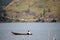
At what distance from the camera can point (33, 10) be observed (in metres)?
4.28

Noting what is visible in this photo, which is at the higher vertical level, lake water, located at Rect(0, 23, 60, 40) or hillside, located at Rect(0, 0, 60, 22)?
hillside, located at Rect(0, 0, 60, 22)

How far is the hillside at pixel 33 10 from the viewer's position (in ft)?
13.9

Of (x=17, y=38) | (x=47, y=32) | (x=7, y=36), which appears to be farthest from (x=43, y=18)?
(x=7, y=36)

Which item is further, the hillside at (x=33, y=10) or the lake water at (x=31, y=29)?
the hillside at (x=33, y=10)

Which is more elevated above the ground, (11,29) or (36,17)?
(36,17)

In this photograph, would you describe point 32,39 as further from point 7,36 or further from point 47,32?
point 7,36

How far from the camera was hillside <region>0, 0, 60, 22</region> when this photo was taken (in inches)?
167

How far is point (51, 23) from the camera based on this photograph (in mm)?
4258

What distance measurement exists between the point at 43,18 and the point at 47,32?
53 cm

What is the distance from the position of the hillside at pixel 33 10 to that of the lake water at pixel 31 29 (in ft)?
0.68

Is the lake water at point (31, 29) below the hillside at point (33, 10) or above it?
below

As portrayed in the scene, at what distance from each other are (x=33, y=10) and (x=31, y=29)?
27.4 inches

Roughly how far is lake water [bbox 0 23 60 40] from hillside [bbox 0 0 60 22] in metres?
0.21

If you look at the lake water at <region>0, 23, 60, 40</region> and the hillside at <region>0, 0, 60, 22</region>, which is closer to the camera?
the lake water at <region>0, 23, 60, 40</region>
